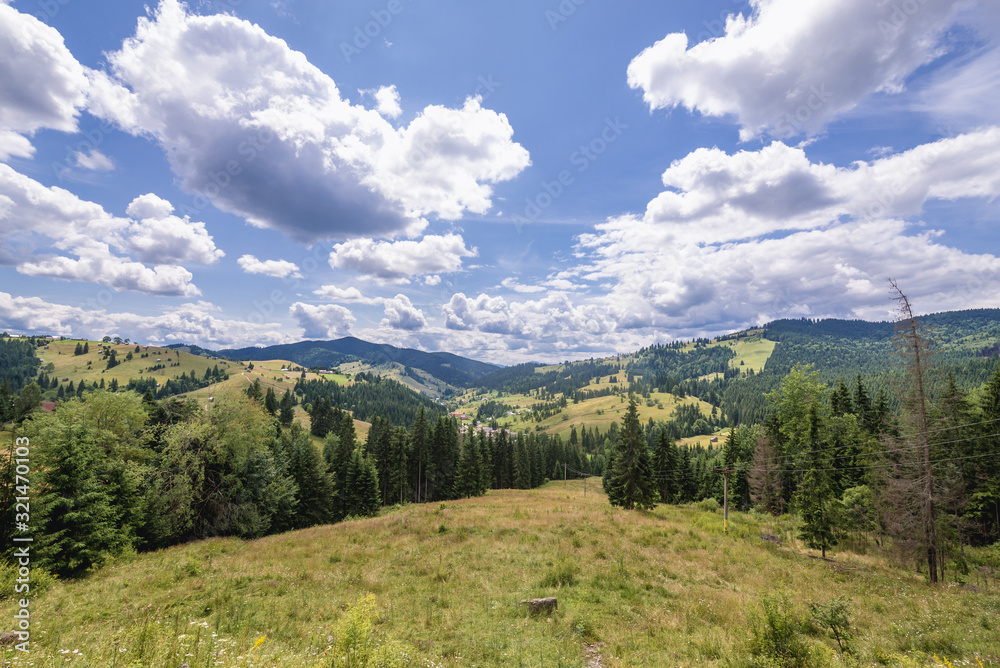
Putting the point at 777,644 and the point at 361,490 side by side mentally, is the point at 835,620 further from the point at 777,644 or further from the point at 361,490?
the point at 361,490

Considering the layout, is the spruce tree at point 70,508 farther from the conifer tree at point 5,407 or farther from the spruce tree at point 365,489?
the conifer tree at point 5,407

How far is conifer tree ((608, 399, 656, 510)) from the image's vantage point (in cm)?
4281

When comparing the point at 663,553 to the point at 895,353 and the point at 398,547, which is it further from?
the point at 895,353

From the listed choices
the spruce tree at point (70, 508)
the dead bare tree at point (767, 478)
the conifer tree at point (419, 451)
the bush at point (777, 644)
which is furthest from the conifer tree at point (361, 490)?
the bush at point (777, 644)

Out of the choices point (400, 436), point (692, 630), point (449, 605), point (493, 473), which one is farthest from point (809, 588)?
point (493, 473)

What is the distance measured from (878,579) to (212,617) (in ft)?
112

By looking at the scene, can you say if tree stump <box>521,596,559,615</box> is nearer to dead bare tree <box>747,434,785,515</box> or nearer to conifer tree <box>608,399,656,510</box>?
conifer tree <box>608,399,656,510</box>

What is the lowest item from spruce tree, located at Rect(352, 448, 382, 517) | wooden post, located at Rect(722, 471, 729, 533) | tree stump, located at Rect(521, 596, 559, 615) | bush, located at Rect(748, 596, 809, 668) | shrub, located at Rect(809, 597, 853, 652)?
spruce tree, located at Rect(352, 448, 382, 517)

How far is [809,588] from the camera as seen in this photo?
17.5m

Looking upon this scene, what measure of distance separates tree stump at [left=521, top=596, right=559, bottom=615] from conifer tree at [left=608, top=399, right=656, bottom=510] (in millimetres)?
32794

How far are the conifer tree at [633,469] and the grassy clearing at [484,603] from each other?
18155 millimetres

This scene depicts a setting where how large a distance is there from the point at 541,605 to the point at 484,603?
2282 millimetres

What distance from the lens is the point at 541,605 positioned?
12.5 m

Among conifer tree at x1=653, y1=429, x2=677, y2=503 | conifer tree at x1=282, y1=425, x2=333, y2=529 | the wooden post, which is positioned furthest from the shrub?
conifer tree at x1=282, y1=425, x2=333, y2=529
